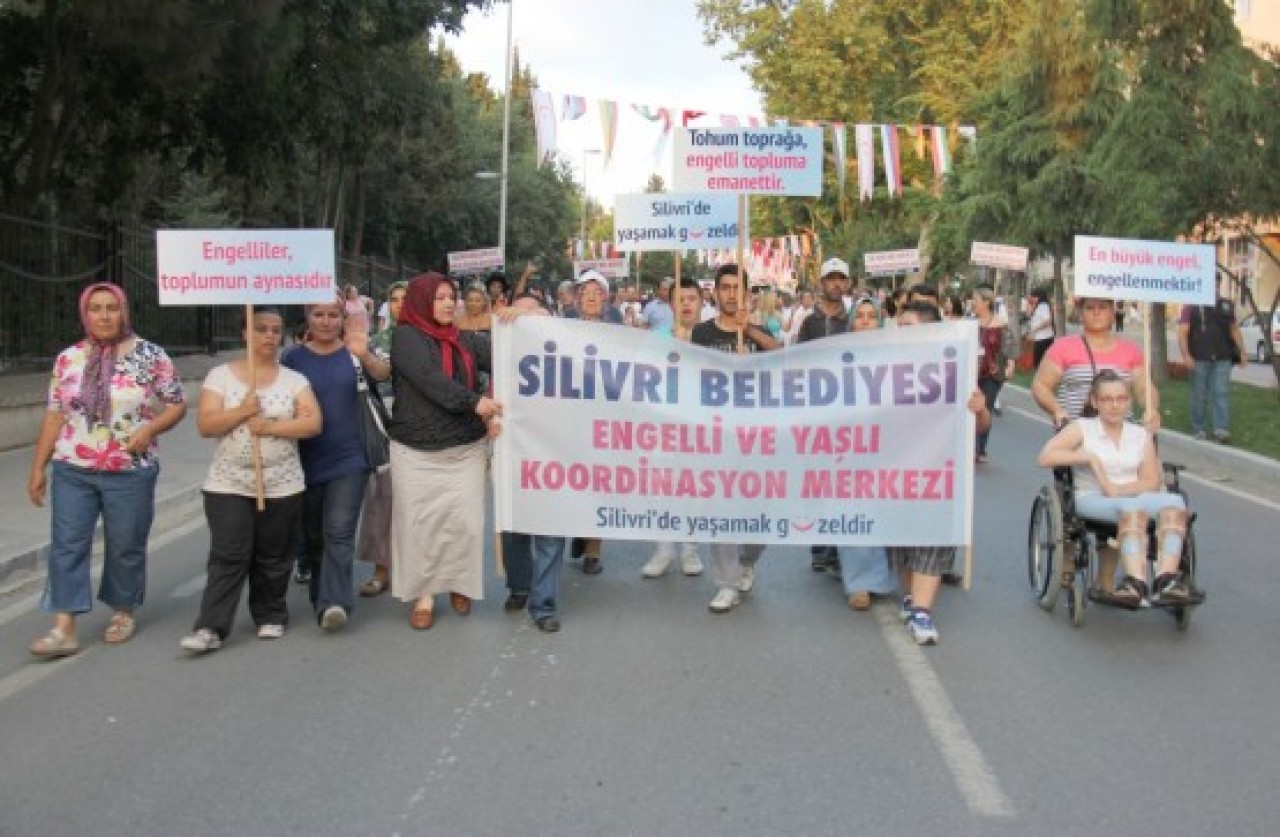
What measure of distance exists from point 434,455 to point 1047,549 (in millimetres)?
3252

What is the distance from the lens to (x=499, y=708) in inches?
216

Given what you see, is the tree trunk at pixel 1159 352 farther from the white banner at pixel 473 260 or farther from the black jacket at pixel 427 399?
the black jacket at pixel 427 399

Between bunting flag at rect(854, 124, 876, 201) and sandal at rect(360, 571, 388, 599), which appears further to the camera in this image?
bunting flag at rect(854, 124, 876, 201)

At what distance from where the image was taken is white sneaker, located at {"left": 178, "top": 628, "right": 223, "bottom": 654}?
6.31 meters

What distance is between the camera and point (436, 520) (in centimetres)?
680

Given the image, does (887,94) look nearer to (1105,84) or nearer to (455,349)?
(1105,84)

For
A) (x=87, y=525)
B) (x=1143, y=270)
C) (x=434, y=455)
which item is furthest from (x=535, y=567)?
(x=1143, y=270)

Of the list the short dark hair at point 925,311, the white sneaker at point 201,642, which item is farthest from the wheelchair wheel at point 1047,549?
the white sneaker at point 201,642

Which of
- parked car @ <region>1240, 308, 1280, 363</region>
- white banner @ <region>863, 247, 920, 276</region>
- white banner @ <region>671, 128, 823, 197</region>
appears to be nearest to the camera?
white banner @ <region>671, 128, 823, 197</region>

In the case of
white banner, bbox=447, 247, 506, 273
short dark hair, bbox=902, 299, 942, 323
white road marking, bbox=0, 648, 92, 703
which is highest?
white banner, bbox=447, 247, 506, 273

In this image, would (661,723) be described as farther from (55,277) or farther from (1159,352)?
(1159,352)

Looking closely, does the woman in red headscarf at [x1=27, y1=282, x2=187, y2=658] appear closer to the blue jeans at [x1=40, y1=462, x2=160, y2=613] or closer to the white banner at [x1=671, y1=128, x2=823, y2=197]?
the blue jeans at [x1=40, y1=462, x2=160, y2=613]

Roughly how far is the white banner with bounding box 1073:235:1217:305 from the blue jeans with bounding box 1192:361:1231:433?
7.48m

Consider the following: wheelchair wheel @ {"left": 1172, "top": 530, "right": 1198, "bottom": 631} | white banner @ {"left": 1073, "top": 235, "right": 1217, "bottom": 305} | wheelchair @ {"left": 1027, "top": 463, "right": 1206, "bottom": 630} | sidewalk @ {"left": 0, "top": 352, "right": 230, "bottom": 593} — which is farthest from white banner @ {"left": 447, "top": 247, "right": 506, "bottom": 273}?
wheelchair wheel @ {"left": 1172, "top": 530, "right": 1198, "bottom": 631}
